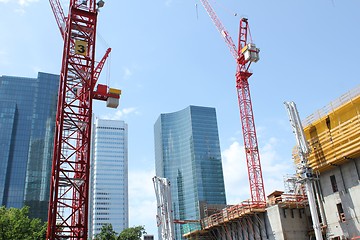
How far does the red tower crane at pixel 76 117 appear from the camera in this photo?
36469mm

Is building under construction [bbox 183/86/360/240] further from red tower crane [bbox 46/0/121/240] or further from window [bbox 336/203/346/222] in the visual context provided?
red tower crane [bbox 46/0/121/240]

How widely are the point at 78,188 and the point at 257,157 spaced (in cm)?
3804

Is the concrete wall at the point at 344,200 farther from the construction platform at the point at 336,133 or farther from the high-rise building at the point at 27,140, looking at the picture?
the high-rise building at the point at 27,140

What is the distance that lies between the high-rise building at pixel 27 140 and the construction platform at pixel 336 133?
471ft

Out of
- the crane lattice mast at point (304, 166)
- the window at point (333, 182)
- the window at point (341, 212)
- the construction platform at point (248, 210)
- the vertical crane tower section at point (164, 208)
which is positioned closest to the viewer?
the crane lattice mast at point (304, 166)

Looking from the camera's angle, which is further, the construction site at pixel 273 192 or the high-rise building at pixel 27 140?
the high-rise building at pixel 27 140

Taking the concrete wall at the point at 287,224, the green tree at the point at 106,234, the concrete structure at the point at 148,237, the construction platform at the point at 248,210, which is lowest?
the concrete wall at the point at 287,224

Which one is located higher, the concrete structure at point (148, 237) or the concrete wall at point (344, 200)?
the concrete structure at point (148, 237)

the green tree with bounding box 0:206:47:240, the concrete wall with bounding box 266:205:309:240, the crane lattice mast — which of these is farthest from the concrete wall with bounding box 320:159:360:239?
the green tree with bounding box 0:206:47:240

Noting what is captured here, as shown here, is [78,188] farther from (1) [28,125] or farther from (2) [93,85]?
(1) [28,125]

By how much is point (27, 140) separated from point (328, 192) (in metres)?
153

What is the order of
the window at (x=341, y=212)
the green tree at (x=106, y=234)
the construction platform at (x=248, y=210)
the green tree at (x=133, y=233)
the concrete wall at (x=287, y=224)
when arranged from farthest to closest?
the green tree at (x=133, y=233), the green tree at (x=106, y=234), the construction platform at (x=248, y=210), the concrete wall at (x=287, y=224), the window at (x=341, y=212)

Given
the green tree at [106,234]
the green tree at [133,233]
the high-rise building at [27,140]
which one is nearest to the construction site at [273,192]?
the green tree at [106,234]

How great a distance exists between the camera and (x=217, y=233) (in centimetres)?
5191
